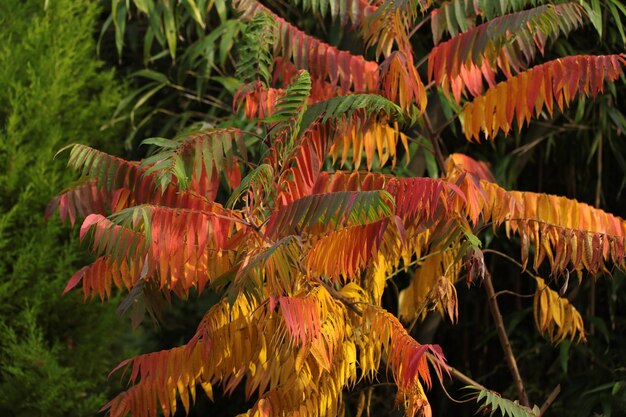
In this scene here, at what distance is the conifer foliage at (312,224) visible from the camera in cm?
261

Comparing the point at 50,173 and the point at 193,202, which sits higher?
the point at 193,202

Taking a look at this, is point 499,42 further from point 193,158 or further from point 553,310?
point 193,158

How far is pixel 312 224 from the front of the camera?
249 centimetres

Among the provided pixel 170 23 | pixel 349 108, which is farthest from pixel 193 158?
pixel 170 23

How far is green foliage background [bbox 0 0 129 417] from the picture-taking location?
4.09 metres

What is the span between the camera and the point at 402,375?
2600 millimetres

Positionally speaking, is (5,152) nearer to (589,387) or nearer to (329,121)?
(329,121)

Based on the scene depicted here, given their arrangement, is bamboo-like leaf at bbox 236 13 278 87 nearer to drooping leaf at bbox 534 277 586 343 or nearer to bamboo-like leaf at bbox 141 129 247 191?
bamboo-like leaf at bbox 141 129 247 191

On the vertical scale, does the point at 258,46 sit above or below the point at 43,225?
above

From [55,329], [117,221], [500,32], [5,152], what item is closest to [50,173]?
[5,152]

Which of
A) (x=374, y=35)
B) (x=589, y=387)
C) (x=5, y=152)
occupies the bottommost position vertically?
(x=589, y=387)

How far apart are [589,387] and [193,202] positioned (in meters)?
2.23

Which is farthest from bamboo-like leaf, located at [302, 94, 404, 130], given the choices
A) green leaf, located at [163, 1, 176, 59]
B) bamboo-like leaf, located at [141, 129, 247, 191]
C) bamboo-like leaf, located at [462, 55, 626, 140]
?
green leaf, located at [163, 1, 176, 59]

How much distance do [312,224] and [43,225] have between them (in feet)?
7.12
